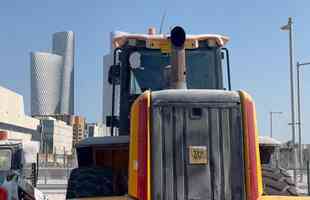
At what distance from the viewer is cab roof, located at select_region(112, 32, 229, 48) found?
6.65 metres

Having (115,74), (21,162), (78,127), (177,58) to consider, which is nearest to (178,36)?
(177,58)

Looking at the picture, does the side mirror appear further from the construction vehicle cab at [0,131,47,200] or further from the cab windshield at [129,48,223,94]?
the construction vehicle cab at [0,131,47,200]

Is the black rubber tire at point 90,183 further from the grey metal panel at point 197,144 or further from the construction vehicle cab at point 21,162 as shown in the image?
the construction vehicle cab at point 21,162

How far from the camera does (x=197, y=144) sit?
4.44m

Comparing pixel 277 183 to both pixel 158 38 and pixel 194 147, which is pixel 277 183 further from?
pixel 158 38

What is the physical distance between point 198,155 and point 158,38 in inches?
104

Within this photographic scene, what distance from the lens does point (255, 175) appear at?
4.33 m

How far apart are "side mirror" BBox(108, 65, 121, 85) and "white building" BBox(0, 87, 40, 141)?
76787 mm

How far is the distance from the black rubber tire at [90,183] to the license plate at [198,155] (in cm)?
125

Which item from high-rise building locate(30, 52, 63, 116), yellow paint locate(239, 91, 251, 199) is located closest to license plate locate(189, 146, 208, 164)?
yellow paint locate(239, 91, 251, 199)

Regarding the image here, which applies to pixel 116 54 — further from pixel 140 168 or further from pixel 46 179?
pixel 46 179

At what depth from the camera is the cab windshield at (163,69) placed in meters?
6.51

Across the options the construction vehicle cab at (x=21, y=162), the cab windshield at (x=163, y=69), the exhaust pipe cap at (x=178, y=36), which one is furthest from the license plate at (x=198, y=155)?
the construction vehicle cab at (x=21, y=162)

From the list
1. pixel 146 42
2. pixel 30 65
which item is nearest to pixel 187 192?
pixel 146 42
